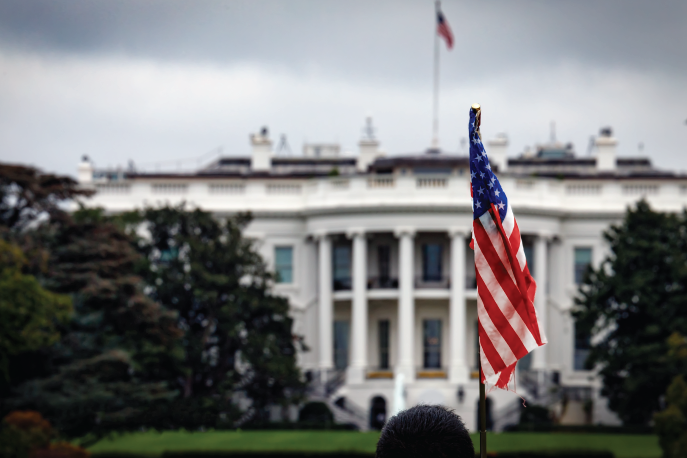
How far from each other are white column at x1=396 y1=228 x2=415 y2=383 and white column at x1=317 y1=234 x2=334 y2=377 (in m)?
3.01

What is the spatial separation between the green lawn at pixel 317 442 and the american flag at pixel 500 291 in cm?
3436

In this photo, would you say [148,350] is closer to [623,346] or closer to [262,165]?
[623,346]

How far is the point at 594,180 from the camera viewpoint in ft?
204

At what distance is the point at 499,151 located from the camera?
66.6 metres

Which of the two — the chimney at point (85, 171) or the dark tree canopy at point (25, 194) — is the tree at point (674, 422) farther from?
the chimney at point (85, 171)

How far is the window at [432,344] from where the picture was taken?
6062 cm

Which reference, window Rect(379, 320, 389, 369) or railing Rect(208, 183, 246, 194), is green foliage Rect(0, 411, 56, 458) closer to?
window Rect(379, 320, 389, 369)

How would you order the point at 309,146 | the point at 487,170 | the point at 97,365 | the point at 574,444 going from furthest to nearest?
the point at 309,146, the point at 574,444, the point at 97,365, the point at 487,170

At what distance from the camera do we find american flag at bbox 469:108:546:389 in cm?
842

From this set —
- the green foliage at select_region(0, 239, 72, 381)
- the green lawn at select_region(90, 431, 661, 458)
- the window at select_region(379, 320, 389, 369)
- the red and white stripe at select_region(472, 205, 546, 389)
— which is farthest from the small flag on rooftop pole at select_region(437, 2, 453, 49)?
the red and white stripe at select_region(472, 205, 546, 389)

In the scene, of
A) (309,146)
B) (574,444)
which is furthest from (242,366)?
(309,146)

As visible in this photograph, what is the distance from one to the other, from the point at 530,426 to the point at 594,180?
1507cm

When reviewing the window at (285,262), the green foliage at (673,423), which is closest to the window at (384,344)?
the window at (285,262)

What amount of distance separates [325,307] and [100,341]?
18305mm
